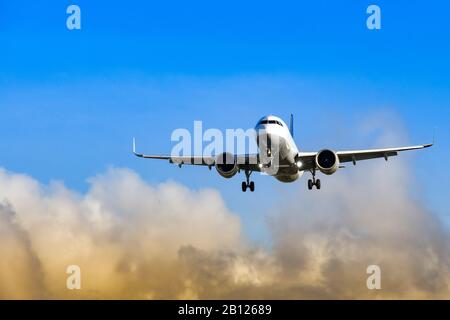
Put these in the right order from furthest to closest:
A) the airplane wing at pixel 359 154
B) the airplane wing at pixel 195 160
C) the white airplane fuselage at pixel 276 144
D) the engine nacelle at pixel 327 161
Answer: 1. the airplane wing at pixel 195 160
2. the airplane wing at pixel 359 154
3. the engine nacelle at pixel 327 161
4. the white airplane fuselage at pixel 276 144

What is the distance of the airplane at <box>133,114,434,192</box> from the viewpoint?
1578 inches

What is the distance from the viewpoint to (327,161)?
44.9 m

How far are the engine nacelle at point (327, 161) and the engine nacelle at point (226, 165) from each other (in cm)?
667

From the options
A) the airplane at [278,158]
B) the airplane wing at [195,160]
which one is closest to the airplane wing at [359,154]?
the airplane at [278,158]

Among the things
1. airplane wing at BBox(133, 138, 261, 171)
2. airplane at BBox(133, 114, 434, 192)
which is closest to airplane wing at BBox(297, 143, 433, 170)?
airplane at BBox(133, 114, 434, 192)

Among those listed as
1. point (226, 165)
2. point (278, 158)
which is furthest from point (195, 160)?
point (278, 158)

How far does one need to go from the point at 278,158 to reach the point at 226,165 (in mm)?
4686

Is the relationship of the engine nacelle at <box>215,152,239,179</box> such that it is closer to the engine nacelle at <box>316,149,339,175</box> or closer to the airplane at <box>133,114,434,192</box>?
the airplane at <box>133,114,434,192</box>

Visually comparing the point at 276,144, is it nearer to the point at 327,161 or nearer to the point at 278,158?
the point at 278,158

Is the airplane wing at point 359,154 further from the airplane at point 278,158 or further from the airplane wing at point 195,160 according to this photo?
the airplane wing at point 195,160

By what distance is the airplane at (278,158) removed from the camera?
4009cm
